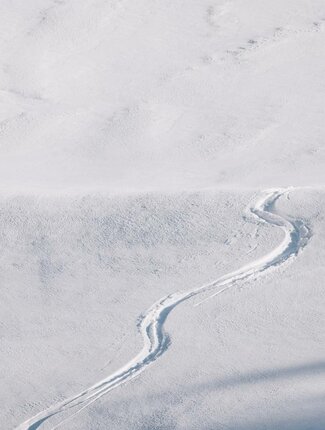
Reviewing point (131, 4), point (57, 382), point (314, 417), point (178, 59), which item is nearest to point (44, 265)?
point (57, 382)

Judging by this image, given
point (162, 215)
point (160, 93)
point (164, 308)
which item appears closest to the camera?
point (164, 308)

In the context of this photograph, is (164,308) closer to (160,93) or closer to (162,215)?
(162,215)

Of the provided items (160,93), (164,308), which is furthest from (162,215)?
(160,93)

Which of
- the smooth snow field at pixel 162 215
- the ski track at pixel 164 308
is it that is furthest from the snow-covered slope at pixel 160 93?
the ski track at pixel 164 308

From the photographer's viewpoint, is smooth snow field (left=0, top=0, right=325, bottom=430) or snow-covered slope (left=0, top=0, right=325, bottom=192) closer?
smooth snow field (left=0, top=0, right=325, bottom=430)

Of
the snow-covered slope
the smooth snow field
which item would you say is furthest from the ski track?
the snow-covered slope

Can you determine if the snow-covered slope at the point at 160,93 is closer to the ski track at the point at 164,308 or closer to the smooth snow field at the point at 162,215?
the smooth snow field at the point at 162,215

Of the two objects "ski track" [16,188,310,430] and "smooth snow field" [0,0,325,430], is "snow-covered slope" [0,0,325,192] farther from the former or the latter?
"ski track" [16,188,310,430]
